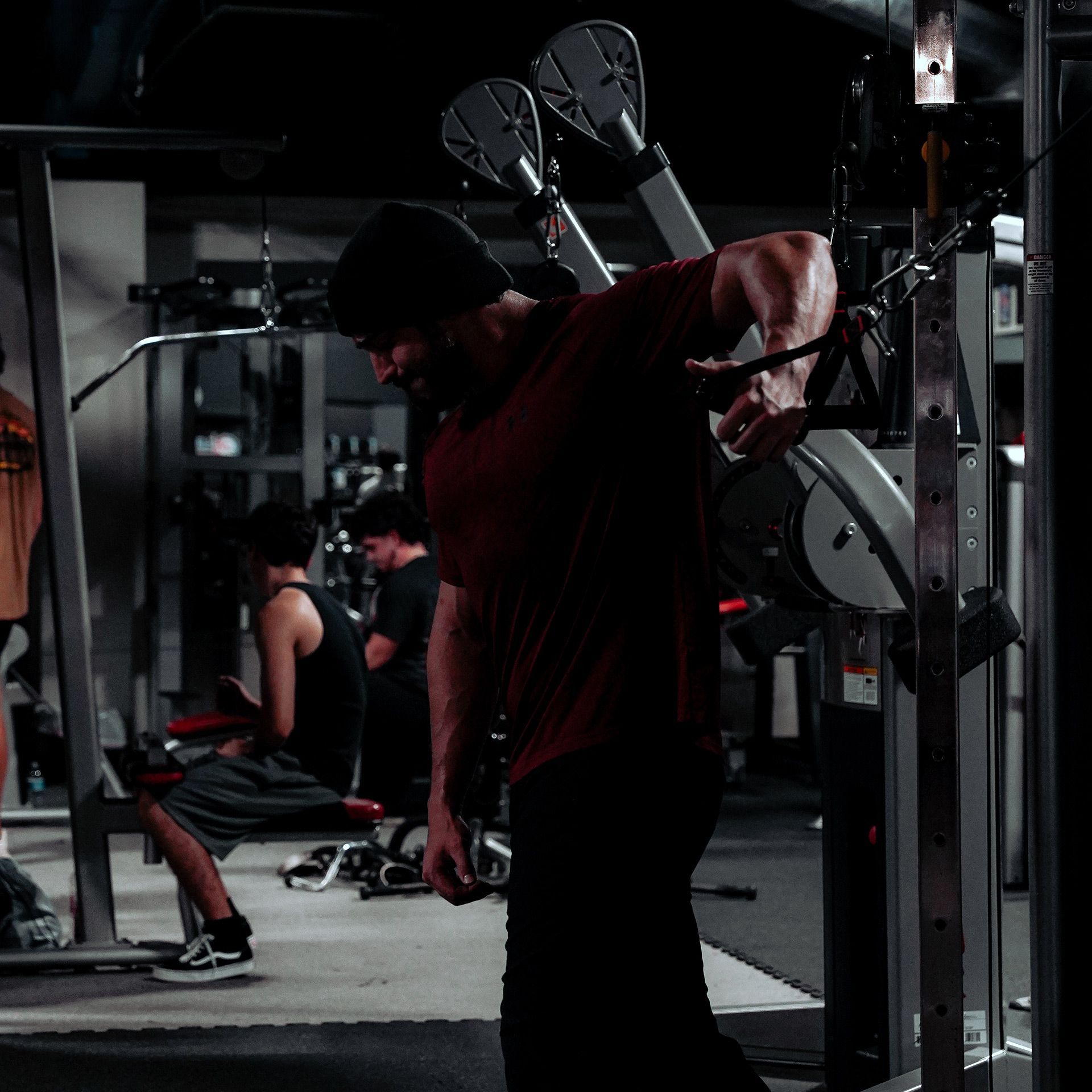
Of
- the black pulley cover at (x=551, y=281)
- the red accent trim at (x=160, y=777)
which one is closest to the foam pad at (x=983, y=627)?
the black pulley cover at (x=551, y=281)

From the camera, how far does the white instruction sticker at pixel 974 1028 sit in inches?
102

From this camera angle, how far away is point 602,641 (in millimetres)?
1648

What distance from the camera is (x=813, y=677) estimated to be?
7277 mm

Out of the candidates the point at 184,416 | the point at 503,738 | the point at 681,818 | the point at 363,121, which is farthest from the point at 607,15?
the point at 681,818

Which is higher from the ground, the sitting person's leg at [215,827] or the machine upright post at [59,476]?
the machine upright post at [59,476]

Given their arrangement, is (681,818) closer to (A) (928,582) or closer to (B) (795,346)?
(A) (928,582)

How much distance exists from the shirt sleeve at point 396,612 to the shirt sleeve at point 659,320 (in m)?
3.88

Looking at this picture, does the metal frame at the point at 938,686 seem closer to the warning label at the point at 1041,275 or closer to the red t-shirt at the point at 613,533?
the red t-shirt at the point at 613,533

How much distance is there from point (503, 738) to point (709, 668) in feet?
12.0

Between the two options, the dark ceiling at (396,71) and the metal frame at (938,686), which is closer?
the metal frame at (938,686)

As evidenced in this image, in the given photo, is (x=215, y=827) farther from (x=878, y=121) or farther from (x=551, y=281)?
(x=878, y=121)

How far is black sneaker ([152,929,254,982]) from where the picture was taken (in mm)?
3861

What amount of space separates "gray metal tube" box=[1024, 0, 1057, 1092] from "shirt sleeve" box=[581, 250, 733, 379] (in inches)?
26.4

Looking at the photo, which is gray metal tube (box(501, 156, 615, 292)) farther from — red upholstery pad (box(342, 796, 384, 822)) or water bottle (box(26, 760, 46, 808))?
water bottle (box(26, 760, 46, 808))
